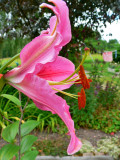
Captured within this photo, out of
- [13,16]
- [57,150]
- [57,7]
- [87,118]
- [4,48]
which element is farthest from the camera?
[4,48]

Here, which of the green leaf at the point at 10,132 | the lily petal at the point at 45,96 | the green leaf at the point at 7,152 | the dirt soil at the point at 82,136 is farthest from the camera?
the dirt soil at the point at 82,136

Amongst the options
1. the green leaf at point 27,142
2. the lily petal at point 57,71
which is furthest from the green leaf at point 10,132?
the lily petal at point 57,71

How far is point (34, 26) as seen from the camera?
2.82 metres

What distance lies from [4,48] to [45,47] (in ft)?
11.1

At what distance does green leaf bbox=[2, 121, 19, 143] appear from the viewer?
76cm

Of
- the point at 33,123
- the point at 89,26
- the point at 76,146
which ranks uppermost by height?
the point at 89,26

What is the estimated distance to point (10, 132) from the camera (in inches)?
31.3

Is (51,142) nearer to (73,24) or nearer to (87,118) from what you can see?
(87,118)

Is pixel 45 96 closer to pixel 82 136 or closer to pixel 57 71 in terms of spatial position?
pixel 57 71

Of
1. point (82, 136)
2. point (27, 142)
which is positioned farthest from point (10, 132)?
point (82, 136)

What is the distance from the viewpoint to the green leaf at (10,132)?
76 centimetres

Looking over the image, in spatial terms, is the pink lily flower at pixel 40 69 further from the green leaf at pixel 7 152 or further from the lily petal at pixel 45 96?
the green leaf at pixel 7 152

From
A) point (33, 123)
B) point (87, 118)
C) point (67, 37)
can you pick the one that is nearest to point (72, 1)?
point (87, 118)

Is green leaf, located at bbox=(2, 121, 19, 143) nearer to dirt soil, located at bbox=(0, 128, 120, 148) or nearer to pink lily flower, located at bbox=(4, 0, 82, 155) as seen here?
pink lily flower, located at bbox=(4, 0, 82, 155)
